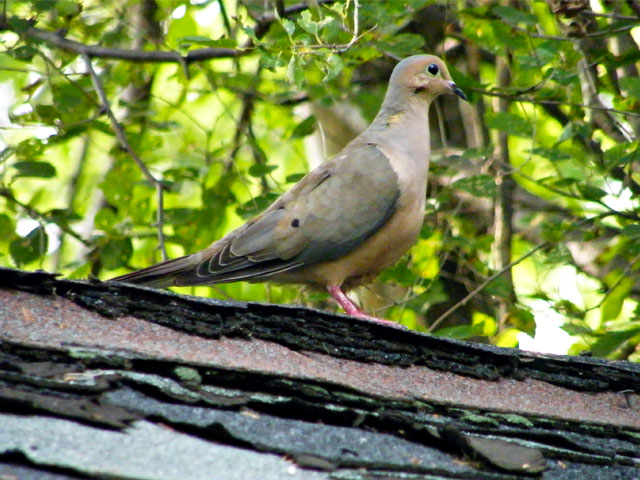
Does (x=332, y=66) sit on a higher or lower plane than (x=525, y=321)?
higher

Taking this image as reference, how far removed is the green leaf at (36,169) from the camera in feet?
15.9

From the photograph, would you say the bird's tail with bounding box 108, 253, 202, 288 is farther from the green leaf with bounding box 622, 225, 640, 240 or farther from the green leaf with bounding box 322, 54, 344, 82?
the green leaf with bounding box 622, 225, 640, 240

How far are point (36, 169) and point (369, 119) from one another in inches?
92.1

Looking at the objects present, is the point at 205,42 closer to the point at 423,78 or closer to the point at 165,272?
the point at 165,272

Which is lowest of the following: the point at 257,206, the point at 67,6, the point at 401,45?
the point at 257,206

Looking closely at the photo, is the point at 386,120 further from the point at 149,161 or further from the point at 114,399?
the point at 114,399

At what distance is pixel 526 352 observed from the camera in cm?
296

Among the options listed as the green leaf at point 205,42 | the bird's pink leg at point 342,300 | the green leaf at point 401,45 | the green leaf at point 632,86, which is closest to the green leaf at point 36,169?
the green leaf at point 205,42

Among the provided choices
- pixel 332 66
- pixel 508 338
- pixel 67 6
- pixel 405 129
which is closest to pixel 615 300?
pixel 508 338

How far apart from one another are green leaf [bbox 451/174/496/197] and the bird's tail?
1465 mm

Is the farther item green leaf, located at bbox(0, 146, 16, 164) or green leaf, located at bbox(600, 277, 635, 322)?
green leaf, located at bbox(600, 277, 635, 322)

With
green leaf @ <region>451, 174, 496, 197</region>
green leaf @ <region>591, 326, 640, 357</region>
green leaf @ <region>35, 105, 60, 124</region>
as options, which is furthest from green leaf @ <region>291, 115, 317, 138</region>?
green leaf @ <region>591, 326, 640, 357</region>

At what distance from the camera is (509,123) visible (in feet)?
16.3

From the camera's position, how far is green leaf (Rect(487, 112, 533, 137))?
4.94 meters
